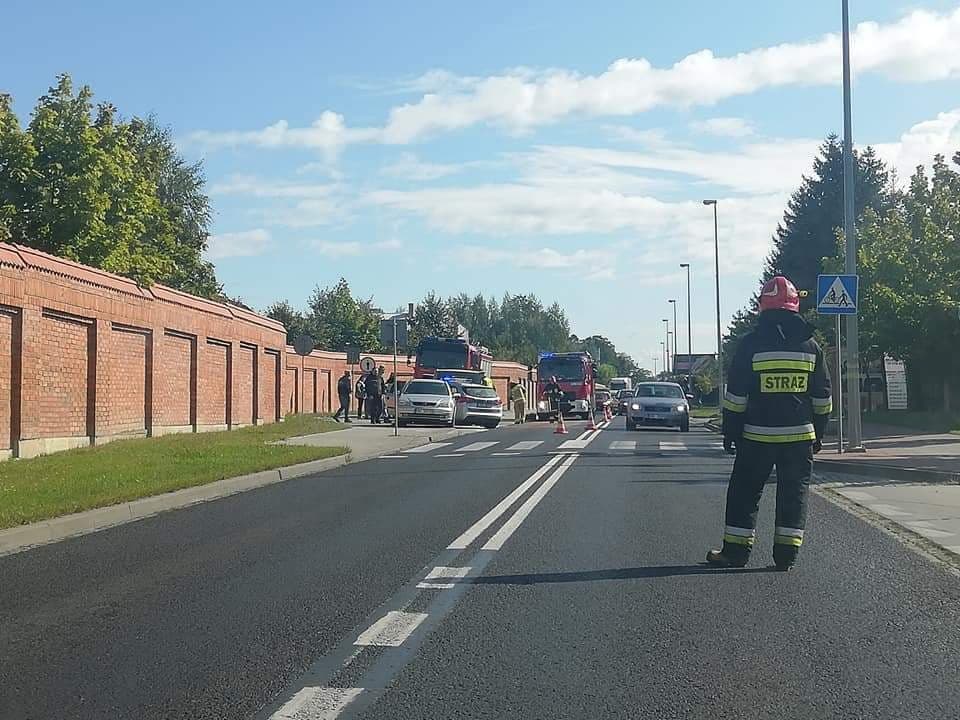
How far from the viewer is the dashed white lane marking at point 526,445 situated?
85.3 ft

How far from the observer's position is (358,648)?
6.47 metres

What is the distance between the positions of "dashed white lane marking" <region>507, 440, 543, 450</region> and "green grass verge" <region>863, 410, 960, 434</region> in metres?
10.4

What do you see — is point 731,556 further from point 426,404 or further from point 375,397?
point 375,397

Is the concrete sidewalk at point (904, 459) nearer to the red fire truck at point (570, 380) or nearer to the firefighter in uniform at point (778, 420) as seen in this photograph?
the firefighter in uniform at point (778, 420)

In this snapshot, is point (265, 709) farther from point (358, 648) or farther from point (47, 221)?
point (47, 221)

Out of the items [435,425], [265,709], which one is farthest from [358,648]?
[435,425]

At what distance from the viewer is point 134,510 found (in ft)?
42.4

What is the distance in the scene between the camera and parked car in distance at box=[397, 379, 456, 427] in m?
38.1

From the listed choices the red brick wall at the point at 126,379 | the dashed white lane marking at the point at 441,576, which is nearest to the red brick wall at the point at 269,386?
the red brick wall at the point at 126,379

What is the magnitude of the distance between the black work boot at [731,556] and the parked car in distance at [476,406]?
3292 centimetres

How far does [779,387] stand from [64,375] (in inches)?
637

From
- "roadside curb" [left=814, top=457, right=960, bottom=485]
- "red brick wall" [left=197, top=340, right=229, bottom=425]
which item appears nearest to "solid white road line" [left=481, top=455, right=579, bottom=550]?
"roadside curb" [left=814, top=457, right=960, bottom=485]

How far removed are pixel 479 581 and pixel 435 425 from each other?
31.2m

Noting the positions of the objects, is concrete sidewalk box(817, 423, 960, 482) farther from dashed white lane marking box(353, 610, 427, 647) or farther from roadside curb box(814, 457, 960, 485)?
dashed white lane marking box(353, 610, 427, 647)
